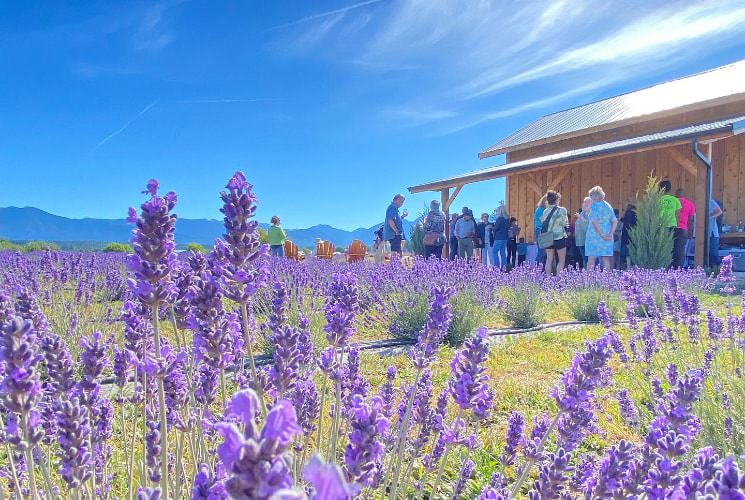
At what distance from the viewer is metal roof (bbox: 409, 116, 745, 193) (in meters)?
9.77

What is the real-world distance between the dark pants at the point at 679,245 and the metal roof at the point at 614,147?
75.7 inches

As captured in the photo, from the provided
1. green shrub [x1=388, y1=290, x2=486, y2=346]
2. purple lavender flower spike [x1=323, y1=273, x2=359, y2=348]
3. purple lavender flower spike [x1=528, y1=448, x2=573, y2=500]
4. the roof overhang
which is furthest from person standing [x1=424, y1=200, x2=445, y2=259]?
purple lavender flower spike [x1=528, y1=448, x2=573, y2=500]

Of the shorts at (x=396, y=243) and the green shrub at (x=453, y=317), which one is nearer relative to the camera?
the green shrub at (x=453, y=317)

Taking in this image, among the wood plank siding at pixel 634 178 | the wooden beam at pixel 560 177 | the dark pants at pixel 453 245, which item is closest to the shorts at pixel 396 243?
the dark pants at pixel 453 245

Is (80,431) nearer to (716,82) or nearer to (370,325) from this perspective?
(370,325)

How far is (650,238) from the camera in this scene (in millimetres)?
9891

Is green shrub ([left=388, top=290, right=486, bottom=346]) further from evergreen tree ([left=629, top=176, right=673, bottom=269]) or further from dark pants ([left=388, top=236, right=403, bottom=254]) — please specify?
evergreen tree ([left=629, top=176, right=673, bottom=269])

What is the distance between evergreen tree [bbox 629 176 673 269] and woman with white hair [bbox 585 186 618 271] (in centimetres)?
194

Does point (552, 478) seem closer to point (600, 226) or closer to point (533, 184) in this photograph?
point (600, 226)

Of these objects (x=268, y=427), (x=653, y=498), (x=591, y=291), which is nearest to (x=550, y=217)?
(x=591, y=291)

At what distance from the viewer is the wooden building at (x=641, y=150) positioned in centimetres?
1074

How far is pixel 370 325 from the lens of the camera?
5480 millimetres

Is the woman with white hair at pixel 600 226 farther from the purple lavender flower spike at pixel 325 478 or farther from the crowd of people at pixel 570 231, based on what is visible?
the purple lavender flower spike at pixel 325 478

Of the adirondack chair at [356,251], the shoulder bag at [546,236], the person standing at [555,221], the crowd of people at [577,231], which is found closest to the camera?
the crowd of people at [577,231]
